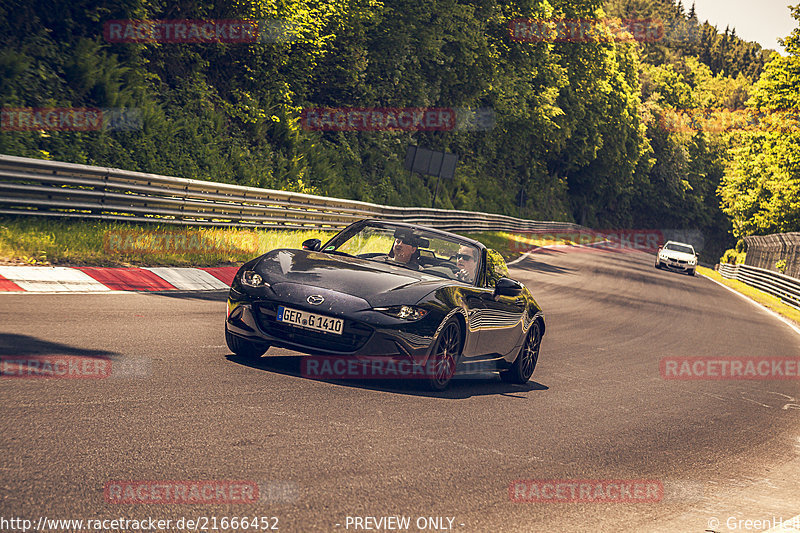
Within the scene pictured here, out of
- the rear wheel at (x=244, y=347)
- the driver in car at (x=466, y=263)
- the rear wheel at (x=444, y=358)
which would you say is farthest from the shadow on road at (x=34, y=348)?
the driver in car at (x=466, y=263)

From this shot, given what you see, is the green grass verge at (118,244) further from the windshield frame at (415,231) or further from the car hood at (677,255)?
the car hood at (677,255)

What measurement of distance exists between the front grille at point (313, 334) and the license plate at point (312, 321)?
3 cm

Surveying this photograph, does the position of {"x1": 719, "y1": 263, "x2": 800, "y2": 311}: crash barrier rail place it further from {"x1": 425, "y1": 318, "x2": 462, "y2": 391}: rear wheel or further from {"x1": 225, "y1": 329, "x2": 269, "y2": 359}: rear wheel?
{"x1": 225, "y1": 329, "x2": 269, "y2": 359}: rear wheel

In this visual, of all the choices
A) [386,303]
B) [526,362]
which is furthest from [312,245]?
[526,362]

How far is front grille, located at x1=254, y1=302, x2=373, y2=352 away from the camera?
6.86 m

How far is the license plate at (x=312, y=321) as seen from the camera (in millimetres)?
6859

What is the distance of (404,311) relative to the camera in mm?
6992

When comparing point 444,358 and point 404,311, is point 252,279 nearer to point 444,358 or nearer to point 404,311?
point 404,311

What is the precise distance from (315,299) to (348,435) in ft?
5.27

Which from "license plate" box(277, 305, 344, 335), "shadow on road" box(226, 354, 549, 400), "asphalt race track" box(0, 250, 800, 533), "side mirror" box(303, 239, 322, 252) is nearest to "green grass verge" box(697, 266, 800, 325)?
"asphalt race track" box(0, 250, 800, 533)

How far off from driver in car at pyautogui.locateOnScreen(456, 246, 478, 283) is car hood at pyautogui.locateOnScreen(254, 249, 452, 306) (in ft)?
1.37

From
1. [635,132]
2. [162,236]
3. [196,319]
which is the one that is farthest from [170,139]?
[635,132]

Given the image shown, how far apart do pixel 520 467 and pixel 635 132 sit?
78.0 meters

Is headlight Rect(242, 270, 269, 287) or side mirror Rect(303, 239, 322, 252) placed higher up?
side mirror Rect(303, 239, 322, 252)
